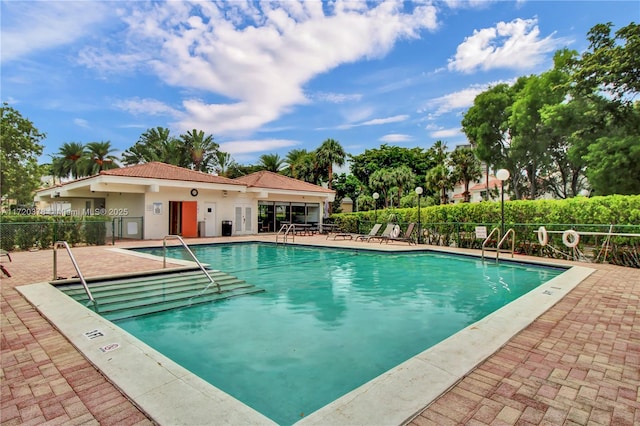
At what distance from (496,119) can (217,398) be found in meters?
32.9

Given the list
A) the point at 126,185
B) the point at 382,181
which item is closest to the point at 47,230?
the point at 126,185

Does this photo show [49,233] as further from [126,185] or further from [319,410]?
[319,410]

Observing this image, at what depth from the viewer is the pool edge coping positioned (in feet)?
7.51

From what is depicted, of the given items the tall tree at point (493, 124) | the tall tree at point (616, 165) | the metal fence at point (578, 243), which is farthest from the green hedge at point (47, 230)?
the tall tree at point (493, 124)

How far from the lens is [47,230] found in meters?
13.4

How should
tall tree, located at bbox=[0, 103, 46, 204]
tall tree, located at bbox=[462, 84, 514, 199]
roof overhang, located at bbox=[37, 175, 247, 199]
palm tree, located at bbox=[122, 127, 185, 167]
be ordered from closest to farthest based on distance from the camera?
1. roof overhang, located at bbox=[37, 175, 247, 199]
2. tall tree, located at bbox=[0, 103, 46, 204]
3. tall tree, located at bbox=[462, 84, 514, 199]
4. palm tree, located at bbox=[122, 127, 185, 167]

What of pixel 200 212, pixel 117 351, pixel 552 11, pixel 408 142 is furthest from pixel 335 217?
pixel 408 142

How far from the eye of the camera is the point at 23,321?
4.34 metres

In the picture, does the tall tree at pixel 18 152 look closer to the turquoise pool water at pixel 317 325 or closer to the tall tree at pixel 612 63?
the turquoise pool water at pixel 317 325

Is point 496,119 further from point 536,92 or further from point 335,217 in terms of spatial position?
point 335,217

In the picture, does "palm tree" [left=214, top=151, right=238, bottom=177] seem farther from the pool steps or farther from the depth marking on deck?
the depth marking on deck

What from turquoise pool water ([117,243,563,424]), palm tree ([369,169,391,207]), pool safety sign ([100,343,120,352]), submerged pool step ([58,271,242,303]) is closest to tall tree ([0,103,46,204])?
submerged pool step ([58,271,242,303])

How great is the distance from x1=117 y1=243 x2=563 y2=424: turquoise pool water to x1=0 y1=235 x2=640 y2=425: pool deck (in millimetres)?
1091

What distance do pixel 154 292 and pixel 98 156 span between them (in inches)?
1796
